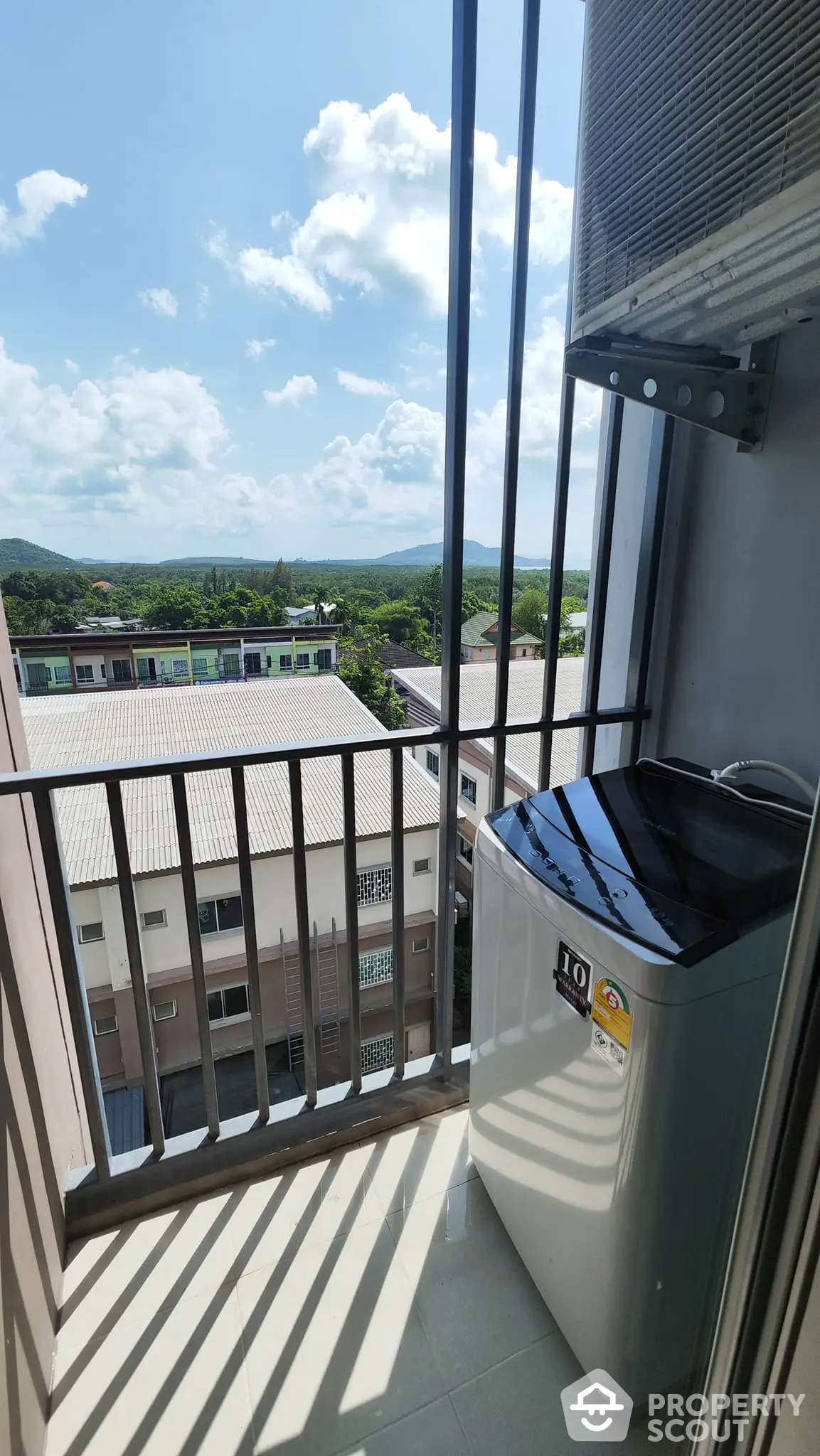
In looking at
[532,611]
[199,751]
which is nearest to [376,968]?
[199,751]

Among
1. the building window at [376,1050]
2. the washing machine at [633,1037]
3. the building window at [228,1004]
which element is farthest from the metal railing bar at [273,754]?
the building window at [376,1050]

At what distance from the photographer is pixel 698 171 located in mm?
812

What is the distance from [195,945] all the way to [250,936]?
0.13m

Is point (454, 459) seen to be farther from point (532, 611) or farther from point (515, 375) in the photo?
point (532, 611)

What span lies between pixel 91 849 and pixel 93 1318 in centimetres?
94

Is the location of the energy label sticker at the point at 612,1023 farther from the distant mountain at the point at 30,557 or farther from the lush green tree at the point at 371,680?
the distant mountain at the point at 30,557

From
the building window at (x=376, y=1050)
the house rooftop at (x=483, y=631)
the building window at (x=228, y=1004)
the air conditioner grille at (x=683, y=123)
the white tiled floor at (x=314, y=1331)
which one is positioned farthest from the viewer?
the building window at (x=376, y=1050)

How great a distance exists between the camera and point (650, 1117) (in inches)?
34.1

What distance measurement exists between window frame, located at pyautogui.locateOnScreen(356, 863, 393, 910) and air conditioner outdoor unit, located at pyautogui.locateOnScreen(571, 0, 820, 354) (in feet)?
4.31

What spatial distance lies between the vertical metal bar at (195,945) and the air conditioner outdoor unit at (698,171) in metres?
1.30

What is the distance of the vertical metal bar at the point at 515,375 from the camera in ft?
4.10

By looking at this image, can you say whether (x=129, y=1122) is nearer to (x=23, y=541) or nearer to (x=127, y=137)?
(x=23, y=541)

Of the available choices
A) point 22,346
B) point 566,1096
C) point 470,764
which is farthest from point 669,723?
point 22,346

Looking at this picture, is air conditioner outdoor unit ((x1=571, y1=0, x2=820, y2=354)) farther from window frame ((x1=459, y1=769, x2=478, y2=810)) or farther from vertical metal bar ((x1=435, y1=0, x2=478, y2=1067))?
window frame ((x1=459, y1=769, x2=478, y2=810))
